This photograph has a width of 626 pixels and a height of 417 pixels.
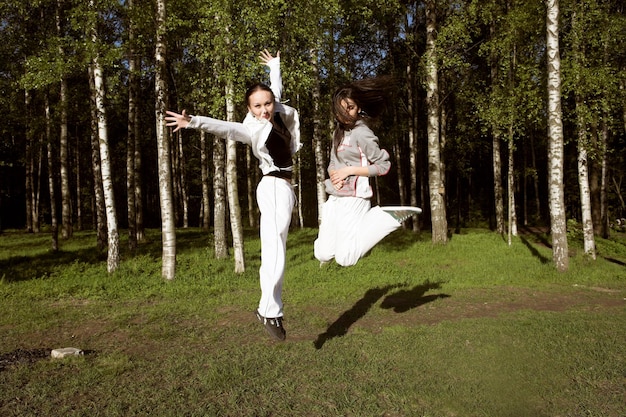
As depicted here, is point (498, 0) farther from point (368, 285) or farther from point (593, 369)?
point (593, 369)

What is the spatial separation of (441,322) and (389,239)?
11.6 m

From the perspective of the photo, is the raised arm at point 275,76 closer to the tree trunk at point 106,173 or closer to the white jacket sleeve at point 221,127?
the white jacket sleeve at point 221,127

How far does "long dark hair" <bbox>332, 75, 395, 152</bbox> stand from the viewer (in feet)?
19.7

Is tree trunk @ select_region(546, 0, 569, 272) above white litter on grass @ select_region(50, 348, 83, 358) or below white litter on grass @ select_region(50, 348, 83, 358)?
above

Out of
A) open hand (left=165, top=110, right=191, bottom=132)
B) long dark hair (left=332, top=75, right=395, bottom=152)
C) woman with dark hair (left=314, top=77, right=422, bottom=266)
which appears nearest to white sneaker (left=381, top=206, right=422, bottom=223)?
woman with dark hair (left=314, top=77, right=422, bottom=266)

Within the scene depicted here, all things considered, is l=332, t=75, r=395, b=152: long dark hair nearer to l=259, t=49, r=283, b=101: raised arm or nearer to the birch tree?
l=259, t=49, r=283, b=101: raised arm

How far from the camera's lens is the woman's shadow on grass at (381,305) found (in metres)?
9.03

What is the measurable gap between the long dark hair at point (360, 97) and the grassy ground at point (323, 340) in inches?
119

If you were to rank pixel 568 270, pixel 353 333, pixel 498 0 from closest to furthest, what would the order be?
pixel 353 333 → pixel 568 270 → pixel 498 0

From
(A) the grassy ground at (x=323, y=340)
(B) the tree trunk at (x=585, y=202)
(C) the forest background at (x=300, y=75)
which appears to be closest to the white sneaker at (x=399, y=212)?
(A) the grassy ground at (x=323, y=340)

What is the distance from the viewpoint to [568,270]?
601 inches

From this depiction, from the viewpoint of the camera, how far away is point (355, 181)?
6.07m

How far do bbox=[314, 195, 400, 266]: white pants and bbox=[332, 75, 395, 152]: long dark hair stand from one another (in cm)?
69

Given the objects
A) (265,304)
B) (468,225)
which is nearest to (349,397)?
(265,304)
